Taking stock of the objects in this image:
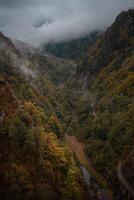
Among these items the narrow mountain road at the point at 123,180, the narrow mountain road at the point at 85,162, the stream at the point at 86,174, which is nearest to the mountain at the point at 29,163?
the stream at the point at 86,174

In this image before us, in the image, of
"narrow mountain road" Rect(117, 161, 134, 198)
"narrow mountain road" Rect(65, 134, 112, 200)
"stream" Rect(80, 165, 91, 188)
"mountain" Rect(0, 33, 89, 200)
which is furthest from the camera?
"stream" Rect(80, 165, 91, 188)

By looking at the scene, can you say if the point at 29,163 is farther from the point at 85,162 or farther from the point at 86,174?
the point at 85,162

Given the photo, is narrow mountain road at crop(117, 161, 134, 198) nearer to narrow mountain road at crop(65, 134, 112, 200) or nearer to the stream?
narrow mountain road at crop(65, 134, 112, 200)

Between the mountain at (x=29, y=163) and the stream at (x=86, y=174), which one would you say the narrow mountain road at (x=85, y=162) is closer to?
the stream at (x=86, y=174)

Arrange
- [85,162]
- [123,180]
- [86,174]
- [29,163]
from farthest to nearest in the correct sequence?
[85,162] < [86,174] < [123,180] < [29,163]

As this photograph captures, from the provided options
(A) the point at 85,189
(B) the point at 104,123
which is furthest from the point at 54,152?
(B) the point at 104,123

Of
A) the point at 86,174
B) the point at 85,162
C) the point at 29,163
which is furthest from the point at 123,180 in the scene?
the point at 29,163

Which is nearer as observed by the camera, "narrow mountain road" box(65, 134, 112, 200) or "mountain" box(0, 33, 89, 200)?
"mountain" box(0, 33, 89, 200)

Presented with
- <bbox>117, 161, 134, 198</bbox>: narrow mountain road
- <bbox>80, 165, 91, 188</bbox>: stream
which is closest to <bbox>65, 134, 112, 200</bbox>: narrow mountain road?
<bbox>80, 165, 91, 188</bbox>: stream

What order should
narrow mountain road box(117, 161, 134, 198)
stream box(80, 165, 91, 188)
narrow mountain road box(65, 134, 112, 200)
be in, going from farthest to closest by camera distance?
stream box(80, 165, 91, 188) < narrow mountain road box(65, 134, 112, 200) < narrow mountain road box(117, 161, 134, 198)

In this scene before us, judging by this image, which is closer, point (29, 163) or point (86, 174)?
point (29, 163)

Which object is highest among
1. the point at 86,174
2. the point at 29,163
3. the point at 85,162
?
the point at 85,162
